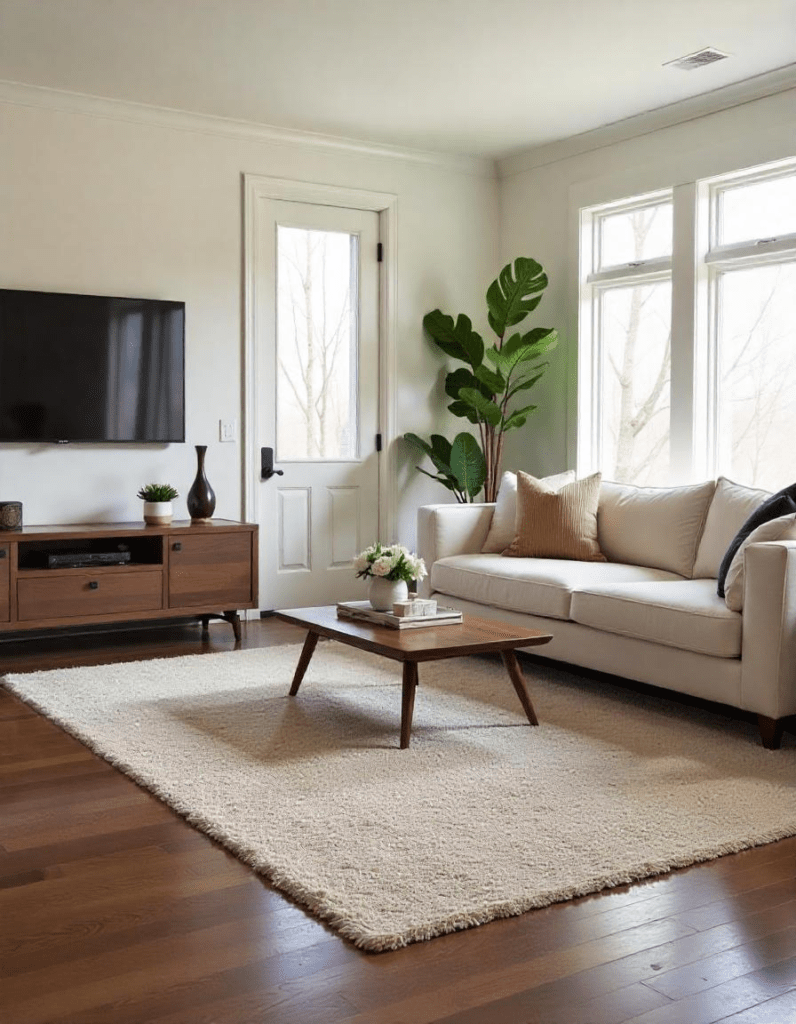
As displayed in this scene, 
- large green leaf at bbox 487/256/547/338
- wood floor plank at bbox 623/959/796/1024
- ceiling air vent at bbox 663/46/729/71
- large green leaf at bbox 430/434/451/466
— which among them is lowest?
wood floor plank at bbox 623/959/796/1024

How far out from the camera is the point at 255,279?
5723mm

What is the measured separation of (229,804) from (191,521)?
2674 millimetres

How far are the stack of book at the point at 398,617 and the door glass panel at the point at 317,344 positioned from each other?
6.86 ft

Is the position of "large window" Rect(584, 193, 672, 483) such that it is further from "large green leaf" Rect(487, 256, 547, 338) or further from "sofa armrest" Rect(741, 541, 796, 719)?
"sofa armrest" Rect(741, 541, 796, 719)

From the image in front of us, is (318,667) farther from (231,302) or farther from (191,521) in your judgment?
(231,302)

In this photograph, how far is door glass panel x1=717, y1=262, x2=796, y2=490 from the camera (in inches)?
195

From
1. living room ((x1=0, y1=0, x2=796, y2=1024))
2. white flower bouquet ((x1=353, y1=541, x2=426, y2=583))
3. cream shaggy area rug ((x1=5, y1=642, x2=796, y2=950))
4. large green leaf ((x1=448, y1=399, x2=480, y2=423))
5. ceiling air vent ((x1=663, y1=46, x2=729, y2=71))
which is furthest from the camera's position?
large green leaf ((x1=448, y1=399, x2=480, y2=423))

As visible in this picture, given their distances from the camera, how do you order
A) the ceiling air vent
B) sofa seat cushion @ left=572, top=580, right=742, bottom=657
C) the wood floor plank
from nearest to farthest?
the wood floor plank < sofa seat cushion @ left=572, top=580, right=742, bottom=657 < the ceiling air vent

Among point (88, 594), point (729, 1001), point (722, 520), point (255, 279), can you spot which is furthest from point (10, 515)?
point (729, 1001)

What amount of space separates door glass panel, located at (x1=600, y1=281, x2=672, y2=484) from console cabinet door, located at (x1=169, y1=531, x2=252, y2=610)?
2037 millimetres

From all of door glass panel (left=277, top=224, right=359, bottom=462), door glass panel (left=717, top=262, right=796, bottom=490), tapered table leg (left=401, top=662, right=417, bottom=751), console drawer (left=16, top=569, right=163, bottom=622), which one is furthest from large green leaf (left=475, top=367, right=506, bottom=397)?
tapered table leg (left=401, top=662, right=417, bottom=751)

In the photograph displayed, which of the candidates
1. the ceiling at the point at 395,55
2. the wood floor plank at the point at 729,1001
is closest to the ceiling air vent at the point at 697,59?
the ceiling at the point at 395,55

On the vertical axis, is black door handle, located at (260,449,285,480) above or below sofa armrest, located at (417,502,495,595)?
above

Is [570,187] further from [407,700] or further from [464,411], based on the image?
[407,700]
